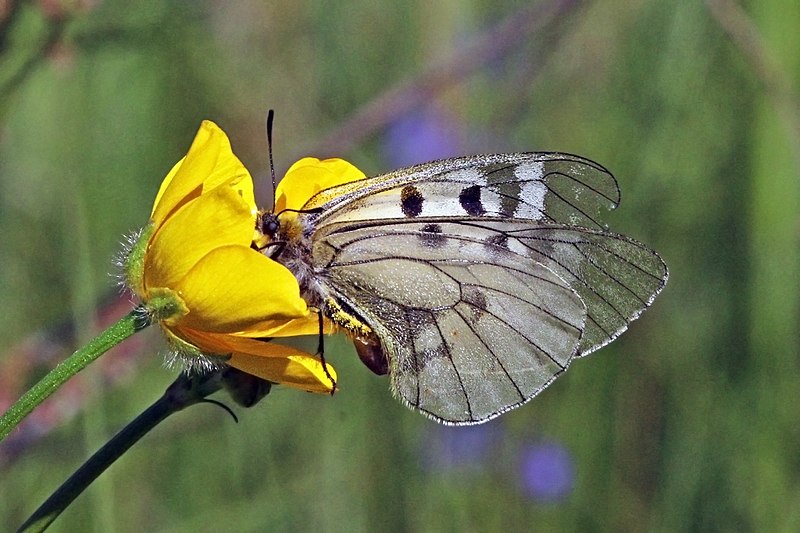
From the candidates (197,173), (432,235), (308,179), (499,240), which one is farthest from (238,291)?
(499,240)

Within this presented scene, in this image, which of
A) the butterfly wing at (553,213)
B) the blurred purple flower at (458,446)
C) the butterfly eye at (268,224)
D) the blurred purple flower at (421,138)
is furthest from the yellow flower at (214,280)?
the blurred purple flower at (421,138)

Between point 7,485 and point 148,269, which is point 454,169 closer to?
point 148,269

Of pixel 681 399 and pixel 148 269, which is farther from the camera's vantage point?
pixel 681 399

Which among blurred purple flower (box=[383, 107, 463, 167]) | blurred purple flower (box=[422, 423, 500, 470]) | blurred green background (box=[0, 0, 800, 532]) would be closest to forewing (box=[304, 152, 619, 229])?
blurred green background (box=[0, 0, 800, 532])

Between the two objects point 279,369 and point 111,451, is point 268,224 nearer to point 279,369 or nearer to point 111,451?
point 279,369

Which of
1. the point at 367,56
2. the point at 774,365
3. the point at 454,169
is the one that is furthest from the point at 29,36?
the point at 774,365
